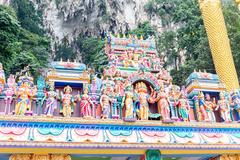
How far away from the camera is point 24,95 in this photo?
654 centimetres

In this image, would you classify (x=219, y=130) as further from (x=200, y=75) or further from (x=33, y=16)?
(x=33, y=16)

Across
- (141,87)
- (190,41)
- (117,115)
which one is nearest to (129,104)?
(117,115)

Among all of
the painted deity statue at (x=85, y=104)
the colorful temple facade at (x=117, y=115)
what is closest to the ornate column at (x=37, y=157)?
the colorful temple facade at (x=117, y=115)

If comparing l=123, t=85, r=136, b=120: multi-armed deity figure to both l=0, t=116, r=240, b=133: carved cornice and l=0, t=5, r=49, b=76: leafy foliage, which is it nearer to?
l=0, t=116, r=240, b=133: carved cornice

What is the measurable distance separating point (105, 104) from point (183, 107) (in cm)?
201

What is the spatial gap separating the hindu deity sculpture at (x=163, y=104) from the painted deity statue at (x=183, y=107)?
0.31 metres

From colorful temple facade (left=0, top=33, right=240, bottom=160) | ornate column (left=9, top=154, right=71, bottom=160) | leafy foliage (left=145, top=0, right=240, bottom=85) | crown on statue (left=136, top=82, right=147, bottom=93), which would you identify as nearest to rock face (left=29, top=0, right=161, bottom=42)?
leafy foliage (left=145, top=0, right=240, bottom=85)

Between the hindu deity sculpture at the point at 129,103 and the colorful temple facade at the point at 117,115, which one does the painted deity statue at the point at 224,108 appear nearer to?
the colorful temple facade at the point at 117,115

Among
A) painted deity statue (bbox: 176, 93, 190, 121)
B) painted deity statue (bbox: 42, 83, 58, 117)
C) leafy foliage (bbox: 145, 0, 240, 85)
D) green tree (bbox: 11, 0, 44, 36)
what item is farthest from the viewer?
green tree (bbox: 11, 0, 44, 36)

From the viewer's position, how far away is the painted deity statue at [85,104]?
6.74m

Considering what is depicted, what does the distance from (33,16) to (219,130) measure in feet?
65.7

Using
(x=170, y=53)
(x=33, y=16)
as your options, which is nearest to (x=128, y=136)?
(x=170, y=53)

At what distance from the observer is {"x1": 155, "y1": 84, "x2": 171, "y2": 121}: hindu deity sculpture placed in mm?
7109

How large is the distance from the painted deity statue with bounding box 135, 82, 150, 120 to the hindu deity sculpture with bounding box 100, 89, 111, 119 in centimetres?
76
